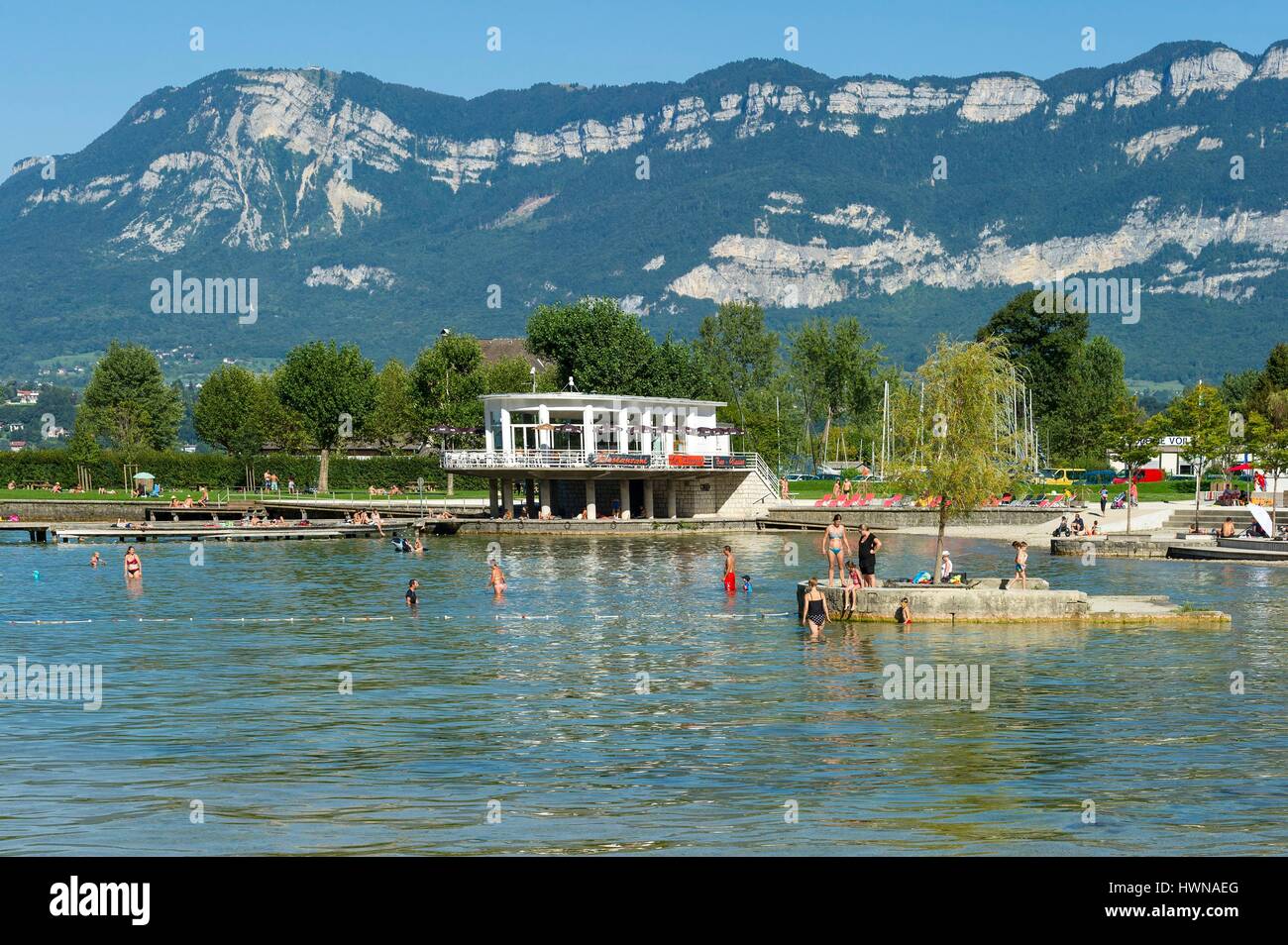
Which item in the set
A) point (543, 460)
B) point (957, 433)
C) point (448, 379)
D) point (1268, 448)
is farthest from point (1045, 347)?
point (957, 433)

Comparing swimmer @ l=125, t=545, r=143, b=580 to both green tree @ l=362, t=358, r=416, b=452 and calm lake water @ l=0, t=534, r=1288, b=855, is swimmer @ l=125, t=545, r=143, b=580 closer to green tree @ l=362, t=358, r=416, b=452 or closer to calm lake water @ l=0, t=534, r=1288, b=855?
calm lake water @ l=0, t=534, r=1288, b=855

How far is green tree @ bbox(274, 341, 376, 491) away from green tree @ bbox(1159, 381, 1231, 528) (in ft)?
210

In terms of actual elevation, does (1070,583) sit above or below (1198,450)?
below

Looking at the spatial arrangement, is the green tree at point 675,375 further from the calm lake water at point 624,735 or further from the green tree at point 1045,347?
the calm lake water at point 624,735

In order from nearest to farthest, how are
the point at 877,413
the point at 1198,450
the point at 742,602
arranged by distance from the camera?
the point at 742,602 < the point at 1198,450 < the point at 877,413

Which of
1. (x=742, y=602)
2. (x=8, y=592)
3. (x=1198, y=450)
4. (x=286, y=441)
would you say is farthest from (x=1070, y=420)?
(x=8, y=592)

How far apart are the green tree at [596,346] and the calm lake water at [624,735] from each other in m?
74.6

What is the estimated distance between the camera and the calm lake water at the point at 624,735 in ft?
61.0

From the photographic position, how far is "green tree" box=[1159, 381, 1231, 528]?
8444 centimetres

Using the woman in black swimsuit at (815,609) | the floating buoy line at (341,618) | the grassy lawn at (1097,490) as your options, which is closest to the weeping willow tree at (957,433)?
the floating buoy line at (341,618)

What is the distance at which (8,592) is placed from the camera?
Result: 5591 cm

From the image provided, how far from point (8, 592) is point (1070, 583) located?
41.6 metres

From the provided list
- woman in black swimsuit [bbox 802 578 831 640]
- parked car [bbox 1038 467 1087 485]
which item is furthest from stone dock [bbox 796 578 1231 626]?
parked car [bbox 1038 467 1087 485]
